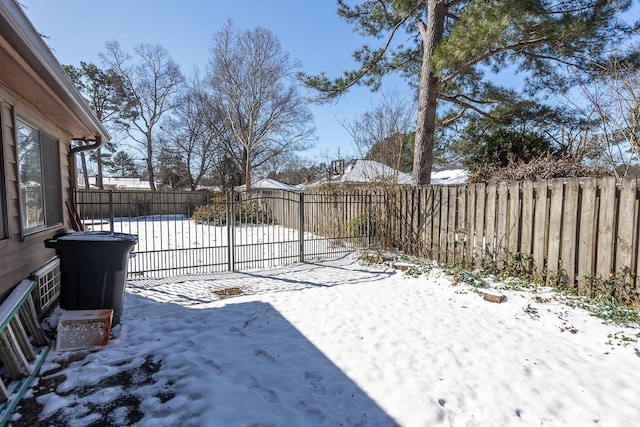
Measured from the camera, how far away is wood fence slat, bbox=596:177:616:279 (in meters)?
3.65

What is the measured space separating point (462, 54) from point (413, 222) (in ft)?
11.8

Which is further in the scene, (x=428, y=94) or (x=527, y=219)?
(x=428, y=94)

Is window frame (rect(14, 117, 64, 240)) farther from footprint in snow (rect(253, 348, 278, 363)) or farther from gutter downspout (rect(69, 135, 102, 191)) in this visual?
footprint in snow (rect(253, 348, 278, 363))

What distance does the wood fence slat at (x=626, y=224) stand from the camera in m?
3.50

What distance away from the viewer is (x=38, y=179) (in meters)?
3.52

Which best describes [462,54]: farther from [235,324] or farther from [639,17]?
[235,324]

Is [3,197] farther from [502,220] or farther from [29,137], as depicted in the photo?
[502,220]

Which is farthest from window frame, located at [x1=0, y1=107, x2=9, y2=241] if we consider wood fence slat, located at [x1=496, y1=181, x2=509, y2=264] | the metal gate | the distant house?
wood fence slat, located at [x1=496, y1=181, x2=509, y2=264]

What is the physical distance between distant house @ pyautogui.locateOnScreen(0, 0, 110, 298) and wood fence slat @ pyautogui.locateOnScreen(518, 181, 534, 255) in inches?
224

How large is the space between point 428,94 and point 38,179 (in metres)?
7.64

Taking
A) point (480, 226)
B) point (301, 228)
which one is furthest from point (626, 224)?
point (301, 228)

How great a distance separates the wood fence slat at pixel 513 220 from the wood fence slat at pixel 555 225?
471mm

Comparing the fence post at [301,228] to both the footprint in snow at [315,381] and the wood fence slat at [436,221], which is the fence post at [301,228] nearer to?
the wood fence slat at [436,221]

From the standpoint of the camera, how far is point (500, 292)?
426 centimetres
